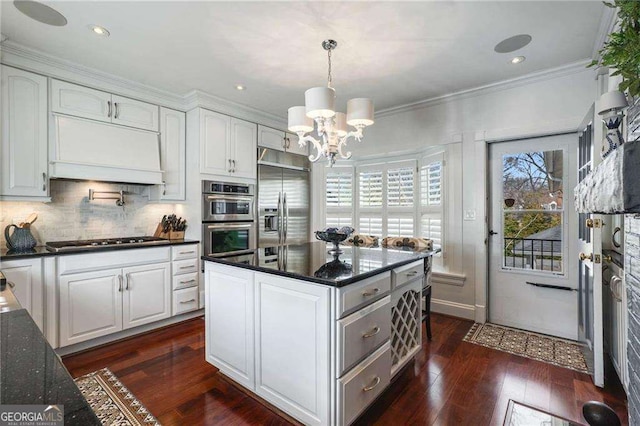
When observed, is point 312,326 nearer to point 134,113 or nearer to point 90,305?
point 90,305

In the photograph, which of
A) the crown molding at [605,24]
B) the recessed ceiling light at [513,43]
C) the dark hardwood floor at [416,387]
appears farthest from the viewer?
the recessed ceiling light at [513,43]

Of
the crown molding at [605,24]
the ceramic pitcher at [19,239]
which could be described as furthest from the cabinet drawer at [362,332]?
the ceramic pitcher at [19,239]

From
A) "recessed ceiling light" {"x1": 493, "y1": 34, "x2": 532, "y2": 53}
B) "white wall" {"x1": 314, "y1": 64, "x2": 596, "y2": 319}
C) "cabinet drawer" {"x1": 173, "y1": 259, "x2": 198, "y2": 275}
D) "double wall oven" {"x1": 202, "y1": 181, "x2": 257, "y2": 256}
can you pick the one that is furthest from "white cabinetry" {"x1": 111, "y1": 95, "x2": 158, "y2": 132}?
"recessed ceiling light" {"x1": 493, "y1": 34, "x2": 532, "y2": 53}

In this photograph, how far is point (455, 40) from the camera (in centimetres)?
240

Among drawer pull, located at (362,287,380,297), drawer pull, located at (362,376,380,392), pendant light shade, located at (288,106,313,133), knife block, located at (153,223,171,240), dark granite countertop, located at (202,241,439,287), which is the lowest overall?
drawer pull, located at (362,376,380,392)

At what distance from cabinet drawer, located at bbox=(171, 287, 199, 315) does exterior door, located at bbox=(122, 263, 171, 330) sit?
70 millimetres

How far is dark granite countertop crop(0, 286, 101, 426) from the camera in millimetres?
561

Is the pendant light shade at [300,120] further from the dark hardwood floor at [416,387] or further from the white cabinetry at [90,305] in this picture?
the white cabinetry at [90,305]

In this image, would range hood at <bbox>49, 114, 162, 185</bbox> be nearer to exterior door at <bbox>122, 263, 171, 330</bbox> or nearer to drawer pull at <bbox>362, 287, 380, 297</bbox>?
exterior door at <bbox>122, 263, 171, 330</bbox>

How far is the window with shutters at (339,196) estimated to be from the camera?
4.55 m

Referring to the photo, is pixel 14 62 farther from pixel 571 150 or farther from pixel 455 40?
pixel 571 150

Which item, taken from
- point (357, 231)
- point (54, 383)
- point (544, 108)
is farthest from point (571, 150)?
point (54, 383)

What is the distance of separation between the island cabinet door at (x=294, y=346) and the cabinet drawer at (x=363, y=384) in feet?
0.29

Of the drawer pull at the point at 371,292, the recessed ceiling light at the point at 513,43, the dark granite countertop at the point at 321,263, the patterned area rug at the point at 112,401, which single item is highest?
the recessed ceiling light at the point at 513,43
